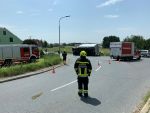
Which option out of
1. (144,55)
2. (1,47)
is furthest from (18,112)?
(144,55)

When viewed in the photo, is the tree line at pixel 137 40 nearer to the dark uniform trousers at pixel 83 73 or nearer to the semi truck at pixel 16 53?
the semi truck at pixel 16 53

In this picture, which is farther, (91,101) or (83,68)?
(83,68)

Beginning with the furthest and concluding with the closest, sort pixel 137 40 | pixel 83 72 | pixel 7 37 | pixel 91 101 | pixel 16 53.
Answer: pixel 137 40
pixel 7 37
pixel 16 53
pixel 83 72
pixel 91 101

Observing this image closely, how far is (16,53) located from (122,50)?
56.9 feet

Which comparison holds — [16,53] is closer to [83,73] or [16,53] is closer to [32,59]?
[32,59]

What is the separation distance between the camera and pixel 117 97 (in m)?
13.1

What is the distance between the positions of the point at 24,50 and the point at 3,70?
75.1 ft

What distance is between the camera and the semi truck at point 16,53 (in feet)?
142

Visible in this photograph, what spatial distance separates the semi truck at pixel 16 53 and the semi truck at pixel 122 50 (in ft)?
44.2

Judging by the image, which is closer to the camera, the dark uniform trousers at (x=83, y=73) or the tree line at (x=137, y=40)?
the dark uniform trousers at (x=83, y=73)

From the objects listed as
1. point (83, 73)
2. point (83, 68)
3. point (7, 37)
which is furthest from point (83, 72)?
point (7, 37)

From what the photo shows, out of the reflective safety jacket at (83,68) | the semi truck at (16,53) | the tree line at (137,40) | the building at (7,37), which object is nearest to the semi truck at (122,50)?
the semi truck at (16,53)

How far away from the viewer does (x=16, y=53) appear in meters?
44.4

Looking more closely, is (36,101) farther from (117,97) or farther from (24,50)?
(24,50)
